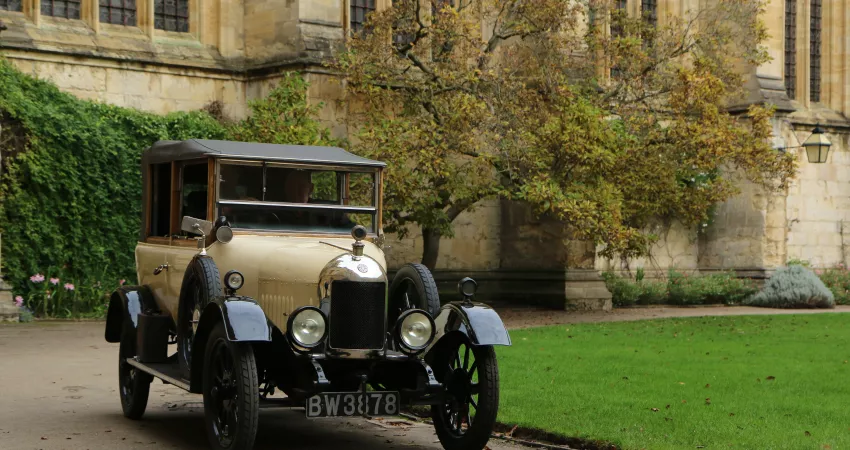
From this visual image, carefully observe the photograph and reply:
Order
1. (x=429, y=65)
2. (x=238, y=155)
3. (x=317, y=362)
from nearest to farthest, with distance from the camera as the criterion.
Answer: (x=317, y=362) → (x=238, y=155) → (x=429, y=65)

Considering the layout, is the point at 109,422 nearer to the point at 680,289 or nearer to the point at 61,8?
the point at 61,8

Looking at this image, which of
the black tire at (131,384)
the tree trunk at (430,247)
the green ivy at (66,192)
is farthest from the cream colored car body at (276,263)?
the tree trunk at (430,247)

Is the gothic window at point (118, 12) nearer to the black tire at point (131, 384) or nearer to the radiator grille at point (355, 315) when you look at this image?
the black tire at point (131, 384)

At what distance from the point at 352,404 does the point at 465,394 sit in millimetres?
925

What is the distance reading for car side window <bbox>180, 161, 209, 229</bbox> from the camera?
355 inches

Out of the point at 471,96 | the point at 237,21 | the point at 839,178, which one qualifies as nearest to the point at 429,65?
the point at 471,96

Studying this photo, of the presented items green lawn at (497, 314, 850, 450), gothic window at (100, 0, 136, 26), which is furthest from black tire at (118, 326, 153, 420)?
gothic window at (100, 0, 136, 26)

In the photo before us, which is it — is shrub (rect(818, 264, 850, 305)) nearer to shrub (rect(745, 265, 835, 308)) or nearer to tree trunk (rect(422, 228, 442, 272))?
shrub (rect(745, 265, 835, 308))

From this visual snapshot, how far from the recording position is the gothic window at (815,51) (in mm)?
31562

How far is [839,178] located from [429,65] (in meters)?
15.1

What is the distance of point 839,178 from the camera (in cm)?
3108

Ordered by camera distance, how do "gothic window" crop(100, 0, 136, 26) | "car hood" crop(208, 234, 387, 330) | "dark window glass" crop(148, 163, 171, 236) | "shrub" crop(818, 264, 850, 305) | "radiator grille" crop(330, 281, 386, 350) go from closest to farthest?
"radiator grille" crop(330, 281, 386, 350) → "car hood" crop(208, 234, 387, 330) → "dark window glass" crop(148, 163, 171, 236) → "gothic window" crop(100, 0, 136, 26) → "shrub" crop(818, 264, 850, 305)

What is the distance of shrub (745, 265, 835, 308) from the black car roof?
18.0 meters

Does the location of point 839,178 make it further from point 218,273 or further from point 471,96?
point 218,273
